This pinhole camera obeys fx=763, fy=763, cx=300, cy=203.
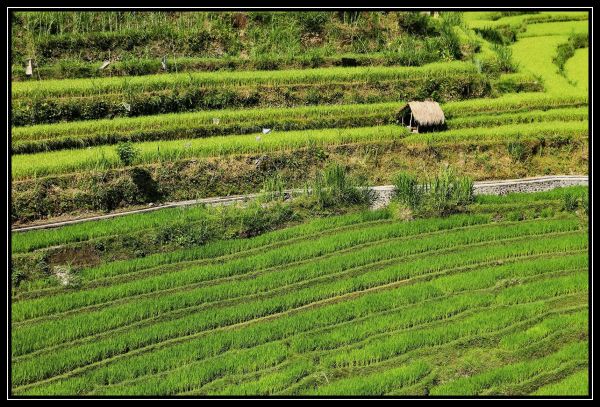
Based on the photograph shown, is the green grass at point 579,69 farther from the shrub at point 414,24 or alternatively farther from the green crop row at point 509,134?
the shrub at point 414,24

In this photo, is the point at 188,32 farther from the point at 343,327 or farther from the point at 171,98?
the point at 343,327

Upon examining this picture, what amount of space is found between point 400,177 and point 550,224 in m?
3.52

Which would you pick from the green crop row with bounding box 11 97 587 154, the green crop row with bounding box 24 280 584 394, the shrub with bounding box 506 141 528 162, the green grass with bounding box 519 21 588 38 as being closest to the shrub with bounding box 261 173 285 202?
the green crop row with bounding box 11 97 587 154

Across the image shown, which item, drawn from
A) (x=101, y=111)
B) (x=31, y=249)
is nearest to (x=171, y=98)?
(x=101, y=111)

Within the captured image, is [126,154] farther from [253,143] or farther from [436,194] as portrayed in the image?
[436,194]

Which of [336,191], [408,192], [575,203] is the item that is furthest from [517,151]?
[336,191]

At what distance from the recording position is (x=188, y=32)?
22000mm

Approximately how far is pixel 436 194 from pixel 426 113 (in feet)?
10.1

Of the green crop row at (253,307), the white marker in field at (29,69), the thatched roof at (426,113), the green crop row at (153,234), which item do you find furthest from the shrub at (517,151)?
the white marker in field at (29,69)

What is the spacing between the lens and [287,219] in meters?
17.0

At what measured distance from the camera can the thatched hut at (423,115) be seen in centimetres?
1961

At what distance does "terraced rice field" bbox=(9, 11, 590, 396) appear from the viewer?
43.7ft

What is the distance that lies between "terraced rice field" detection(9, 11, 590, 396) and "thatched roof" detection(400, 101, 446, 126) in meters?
0.39

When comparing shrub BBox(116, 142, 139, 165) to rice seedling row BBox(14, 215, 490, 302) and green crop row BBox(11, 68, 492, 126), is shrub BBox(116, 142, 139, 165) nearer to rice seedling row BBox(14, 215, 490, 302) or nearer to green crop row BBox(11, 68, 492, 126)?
green crop row BBox(11, 68, 492, 126)
